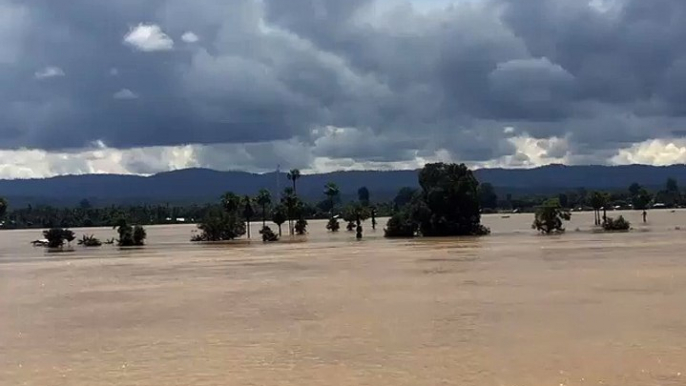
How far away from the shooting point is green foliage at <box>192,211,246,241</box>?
368 ft

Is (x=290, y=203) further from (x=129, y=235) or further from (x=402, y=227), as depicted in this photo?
(x=129, y=235)

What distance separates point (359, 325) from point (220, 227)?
82493 mm

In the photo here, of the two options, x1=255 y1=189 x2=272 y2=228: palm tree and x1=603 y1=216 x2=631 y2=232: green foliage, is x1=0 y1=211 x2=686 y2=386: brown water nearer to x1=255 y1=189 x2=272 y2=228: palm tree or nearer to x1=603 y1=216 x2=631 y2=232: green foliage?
x1=603 y1=216 x2=631 y2=232: green foliage

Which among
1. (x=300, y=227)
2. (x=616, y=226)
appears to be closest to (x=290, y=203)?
(x=300, y=227)

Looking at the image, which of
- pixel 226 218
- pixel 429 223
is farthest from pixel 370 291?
pixel 226 218

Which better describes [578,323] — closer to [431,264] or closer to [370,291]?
[370,291]

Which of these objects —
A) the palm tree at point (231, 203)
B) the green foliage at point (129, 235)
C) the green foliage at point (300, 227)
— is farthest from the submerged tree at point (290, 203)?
the green foliage at point (129, 235)

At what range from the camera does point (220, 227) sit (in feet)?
369

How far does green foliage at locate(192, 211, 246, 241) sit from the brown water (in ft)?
174

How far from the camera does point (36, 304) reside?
42.4 m

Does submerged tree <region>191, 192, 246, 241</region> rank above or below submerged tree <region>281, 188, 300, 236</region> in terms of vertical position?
below

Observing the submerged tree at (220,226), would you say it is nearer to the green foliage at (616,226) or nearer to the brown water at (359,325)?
the green foliage at (616,226)

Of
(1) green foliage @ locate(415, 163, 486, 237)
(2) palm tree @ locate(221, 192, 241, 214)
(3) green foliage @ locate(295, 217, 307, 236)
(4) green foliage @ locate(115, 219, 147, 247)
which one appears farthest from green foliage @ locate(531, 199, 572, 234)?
(4) green foliage @ locate(115, 219, 147, 247)

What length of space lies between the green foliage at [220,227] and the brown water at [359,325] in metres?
53.1
